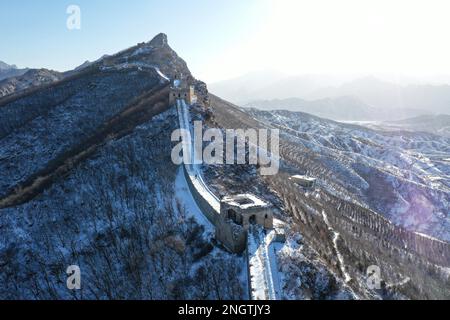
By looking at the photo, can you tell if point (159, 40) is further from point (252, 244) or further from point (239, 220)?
point (252, 244)

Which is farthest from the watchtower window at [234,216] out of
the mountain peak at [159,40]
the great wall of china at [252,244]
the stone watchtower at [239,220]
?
the mountain peak at [159,40]

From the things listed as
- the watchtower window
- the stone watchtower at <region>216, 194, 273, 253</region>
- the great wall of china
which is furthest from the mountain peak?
the watchtower window

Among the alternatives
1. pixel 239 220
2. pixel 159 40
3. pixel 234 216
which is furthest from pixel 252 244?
pixel 159 40

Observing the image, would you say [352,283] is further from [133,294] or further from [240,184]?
[133,294]

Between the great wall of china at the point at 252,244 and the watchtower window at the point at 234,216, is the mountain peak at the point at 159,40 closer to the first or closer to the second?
the great wall of china at the point at 252,244

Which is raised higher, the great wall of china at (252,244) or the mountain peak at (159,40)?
the mountain peak at (159,40)

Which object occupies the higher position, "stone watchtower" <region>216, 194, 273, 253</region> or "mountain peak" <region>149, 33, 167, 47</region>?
"mountain peak" <region>149, 33, 167, 47</region>

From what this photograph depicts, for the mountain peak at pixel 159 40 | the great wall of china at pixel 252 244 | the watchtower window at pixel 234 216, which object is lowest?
the great wall of china at pixel 252 244

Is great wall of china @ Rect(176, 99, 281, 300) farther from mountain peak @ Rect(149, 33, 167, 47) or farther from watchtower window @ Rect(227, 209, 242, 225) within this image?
mountain peak @ Rect(149, 33, 167, 47)
